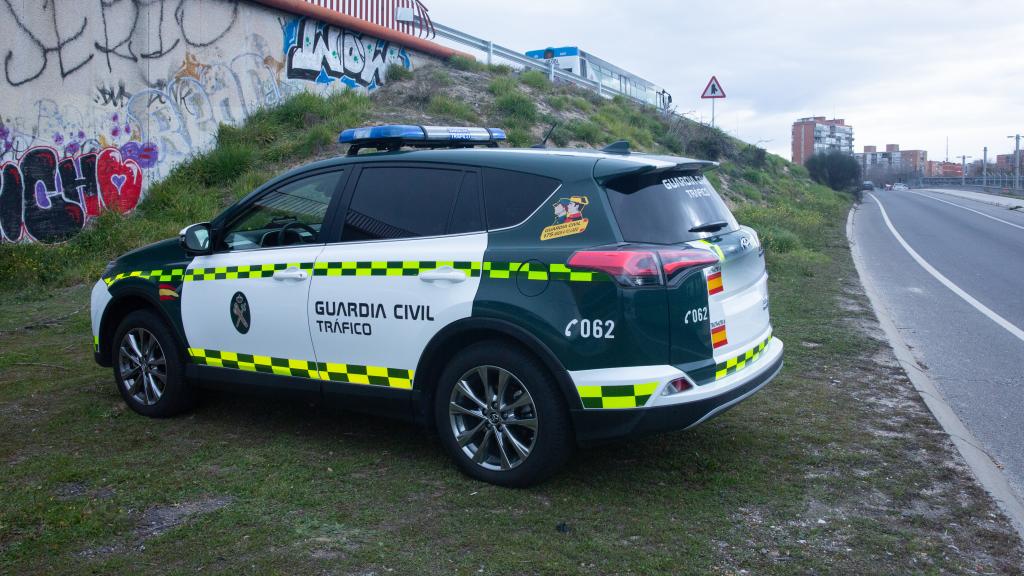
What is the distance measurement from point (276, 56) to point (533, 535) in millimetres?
13859

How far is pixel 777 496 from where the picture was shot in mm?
4320

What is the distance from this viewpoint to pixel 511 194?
4527mm

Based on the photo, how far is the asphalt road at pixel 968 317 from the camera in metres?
5.91

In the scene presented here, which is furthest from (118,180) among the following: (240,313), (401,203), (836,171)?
(836,171)

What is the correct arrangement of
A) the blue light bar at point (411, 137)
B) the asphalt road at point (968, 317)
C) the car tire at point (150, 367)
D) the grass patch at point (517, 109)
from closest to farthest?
the blue light bar at point (411, 137), the car tire at point (150, 367), the asphalt road at point (968, 317), the grass patch at point (517, 109)

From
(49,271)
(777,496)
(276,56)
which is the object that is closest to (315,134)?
(276,56)

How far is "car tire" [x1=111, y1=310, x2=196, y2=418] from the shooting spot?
563cm

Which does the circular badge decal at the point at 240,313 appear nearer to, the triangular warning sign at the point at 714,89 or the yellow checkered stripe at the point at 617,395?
the yellow checkered stripe at the point at 617,395

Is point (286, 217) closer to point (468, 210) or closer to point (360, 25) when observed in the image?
point (468, 210)

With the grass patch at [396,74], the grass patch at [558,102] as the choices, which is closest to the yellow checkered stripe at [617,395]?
the grass patch at [396,74]

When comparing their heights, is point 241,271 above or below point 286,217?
below

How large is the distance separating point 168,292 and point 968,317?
835 centimetres

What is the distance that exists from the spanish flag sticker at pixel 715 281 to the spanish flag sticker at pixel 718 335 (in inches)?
6.0

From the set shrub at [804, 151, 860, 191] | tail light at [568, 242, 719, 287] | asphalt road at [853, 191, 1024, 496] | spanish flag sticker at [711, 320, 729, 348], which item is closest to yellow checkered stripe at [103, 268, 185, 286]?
tail light at [568, 242, 719, 287]
